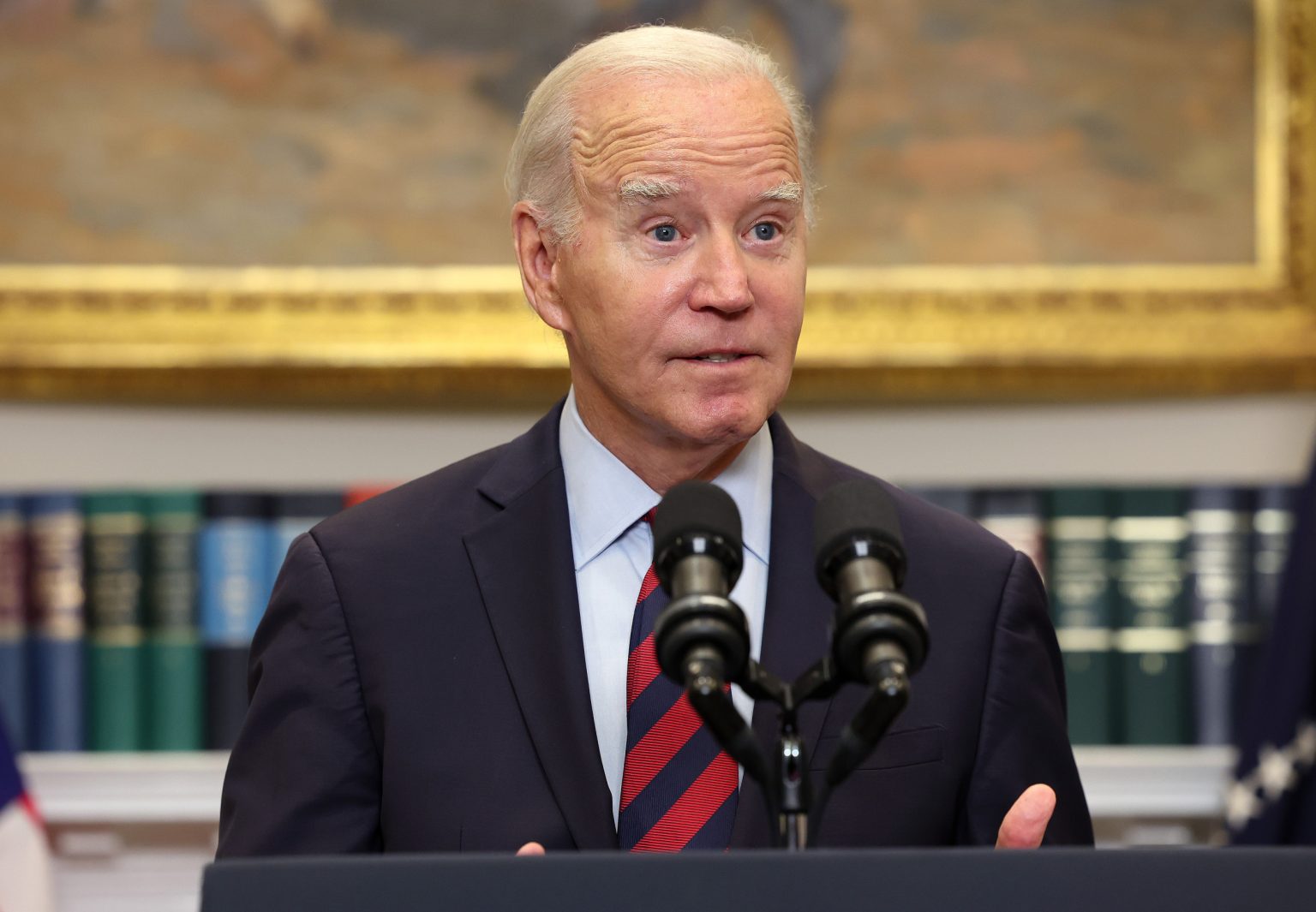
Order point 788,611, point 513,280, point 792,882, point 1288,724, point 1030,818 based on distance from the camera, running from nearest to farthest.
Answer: point 792,882 → point 1030,818 → point 788,611 → point 1288,724 → point 513,280

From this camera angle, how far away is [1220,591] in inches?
116

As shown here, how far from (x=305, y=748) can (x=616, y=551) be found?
40cm

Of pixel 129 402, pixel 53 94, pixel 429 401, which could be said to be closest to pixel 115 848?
pixel 129 402

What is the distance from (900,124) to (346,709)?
191cm

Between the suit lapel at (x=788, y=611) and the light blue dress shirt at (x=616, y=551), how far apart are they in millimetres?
21

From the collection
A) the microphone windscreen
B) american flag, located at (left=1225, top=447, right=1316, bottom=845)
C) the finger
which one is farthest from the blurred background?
the microphone windscreen

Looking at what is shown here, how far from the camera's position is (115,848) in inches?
122

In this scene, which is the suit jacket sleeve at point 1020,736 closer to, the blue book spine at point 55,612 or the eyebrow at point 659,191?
the eyebrow at point 659,191

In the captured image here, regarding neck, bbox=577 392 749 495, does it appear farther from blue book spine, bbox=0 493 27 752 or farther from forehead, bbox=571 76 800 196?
blue book spine, bbox=0 493 27 752

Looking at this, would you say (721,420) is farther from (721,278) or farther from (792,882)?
(792,882)

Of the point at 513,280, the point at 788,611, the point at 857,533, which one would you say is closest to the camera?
the point at 857,533

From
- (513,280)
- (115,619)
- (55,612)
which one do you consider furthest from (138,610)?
(513,280)

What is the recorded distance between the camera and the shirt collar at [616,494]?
1.75 m

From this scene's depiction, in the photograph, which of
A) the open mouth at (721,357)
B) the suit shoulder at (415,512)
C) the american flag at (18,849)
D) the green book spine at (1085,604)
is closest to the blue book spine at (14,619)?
the american flag at (18,849)
